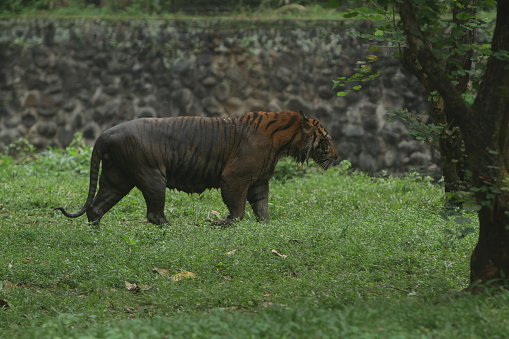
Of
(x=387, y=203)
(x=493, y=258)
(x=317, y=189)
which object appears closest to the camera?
(x=493, y=258)

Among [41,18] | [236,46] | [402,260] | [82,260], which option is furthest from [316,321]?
[41,18]

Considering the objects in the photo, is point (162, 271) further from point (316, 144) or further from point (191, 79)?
point (191, 79)

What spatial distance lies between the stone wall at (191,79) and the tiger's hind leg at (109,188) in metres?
5.15

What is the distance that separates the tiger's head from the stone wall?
4.30 metres

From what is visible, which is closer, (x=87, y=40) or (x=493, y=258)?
(x=493, y=258)

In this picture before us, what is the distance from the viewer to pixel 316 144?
1005 centimetres

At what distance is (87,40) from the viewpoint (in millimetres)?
14844

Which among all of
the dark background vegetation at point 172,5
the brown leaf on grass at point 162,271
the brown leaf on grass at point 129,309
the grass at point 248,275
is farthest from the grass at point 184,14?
the brown leaf on grass at point 129,309

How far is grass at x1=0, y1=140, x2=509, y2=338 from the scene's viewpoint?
4.65m

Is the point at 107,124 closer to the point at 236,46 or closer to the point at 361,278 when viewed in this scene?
the point at 236,46

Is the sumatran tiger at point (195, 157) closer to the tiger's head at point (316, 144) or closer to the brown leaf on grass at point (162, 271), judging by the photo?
the tiger's head at point (316, 144)

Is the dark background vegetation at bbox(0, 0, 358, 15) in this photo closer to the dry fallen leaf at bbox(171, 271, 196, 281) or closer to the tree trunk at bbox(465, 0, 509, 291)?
the dry fallen leaf at bbox(171, 271, 196, 281)

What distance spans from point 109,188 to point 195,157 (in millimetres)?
1160

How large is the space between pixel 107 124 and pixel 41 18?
2564 mm
